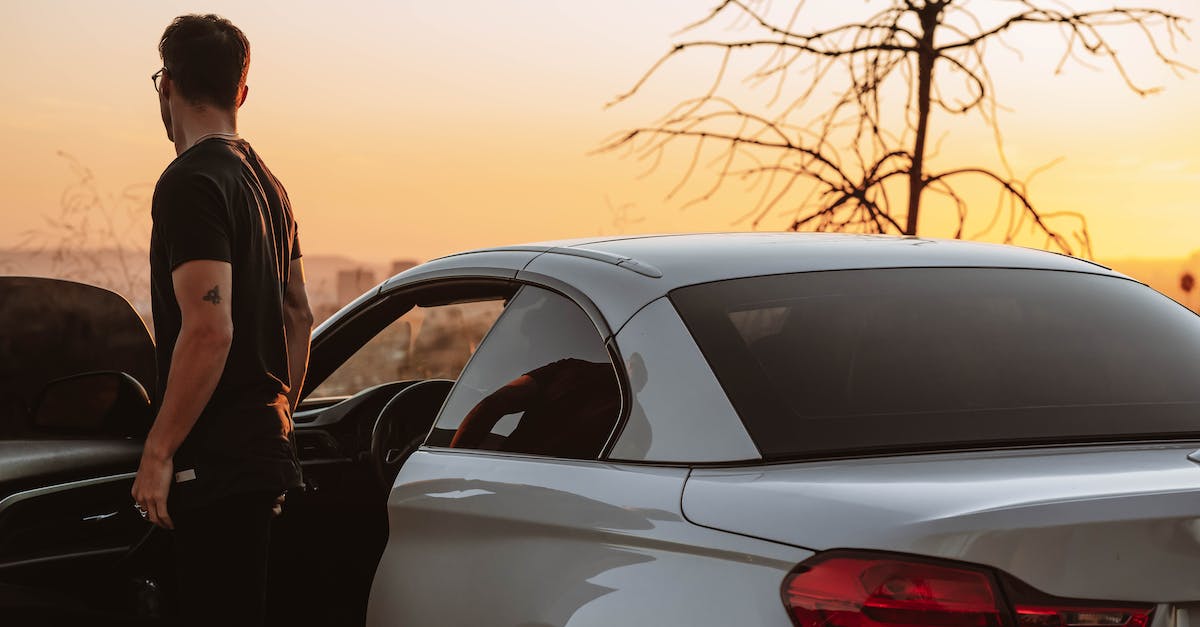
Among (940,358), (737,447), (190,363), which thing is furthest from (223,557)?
(940,358)

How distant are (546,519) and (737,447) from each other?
0.42m

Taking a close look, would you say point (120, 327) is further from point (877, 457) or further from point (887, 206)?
point (887, 206)

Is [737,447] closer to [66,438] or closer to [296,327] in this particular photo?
[296,327]

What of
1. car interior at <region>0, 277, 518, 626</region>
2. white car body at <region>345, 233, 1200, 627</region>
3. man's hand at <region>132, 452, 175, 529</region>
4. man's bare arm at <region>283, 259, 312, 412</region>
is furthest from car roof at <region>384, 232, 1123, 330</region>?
man's hand at <region>132, 452, 175, 529</region>

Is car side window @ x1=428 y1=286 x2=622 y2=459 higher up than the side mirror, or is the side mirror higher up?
car side window @ x1=428 y1=286 x2=622 y2=459

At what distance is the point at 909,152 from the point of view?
702 centimetres

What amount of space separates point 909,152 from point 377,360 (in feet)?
9.93

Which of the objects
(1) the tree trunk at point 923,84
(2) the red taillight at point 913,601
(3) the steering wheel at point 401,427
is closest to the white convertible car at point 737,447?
(2) the red taillight at point 913,601

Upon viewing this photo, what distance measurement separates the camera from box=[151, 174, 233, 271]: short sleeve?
312 centimetres

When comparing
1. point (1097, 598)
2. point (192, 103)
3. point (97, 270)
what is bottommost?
point (97, 270)

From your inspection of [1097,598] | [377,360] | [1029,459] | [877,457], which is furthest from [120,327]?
[1097,598]

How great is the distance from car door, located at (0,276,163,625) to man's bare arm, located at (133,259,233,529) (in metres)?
0.46

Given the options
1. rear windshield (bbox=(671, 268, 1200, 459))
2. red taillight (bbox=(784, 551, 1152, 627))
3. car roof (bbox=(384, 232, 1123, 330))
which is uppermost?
car roof (bbox=(384, 232, 1123, 330))

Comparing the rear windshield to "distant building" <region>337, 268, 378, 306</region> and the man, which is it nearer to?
the man
